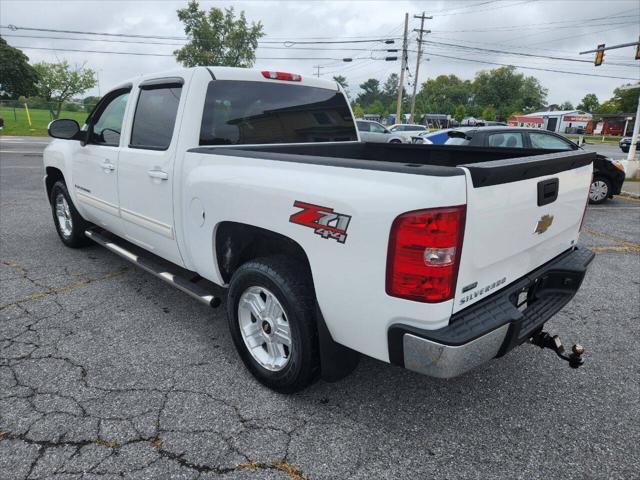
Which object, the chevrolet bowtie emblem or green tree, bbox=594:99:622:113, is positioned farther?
green tree, bbox=594:99:622:113

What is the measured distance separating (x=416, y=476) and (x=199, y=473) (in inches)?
41.2

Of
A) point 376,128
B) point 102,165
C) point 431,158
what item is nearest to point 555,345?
point 431,158

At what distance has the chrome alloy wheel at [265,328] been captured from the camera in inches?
103

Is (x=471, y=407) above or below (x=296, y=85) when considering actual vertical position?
below

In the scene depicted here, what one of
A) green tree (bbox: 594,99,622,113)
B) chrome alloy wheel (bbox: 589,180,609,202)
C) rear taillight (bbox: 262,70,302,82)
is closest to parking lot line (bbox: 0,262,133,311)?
rear taillight (bbox: 262,70,302,82)

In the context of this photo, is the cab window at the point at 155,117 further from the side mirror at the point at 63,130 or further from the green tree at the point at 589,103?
the green tree at the point at 589,103

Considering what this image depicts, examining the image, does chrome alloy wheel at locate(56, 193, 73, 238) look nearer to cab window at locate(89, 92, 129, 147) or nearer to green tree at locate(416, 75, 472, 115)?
cab window at locate(89, 92, 129, 147)

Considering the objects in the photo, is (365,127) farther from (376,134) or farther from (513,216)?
(513,216)

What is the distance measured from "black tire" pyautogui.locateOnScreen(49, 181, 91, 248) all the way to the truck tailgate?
4.63 m

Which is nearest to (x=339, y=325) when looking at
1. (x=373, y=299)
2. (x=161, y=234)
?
(x=373, y=299)

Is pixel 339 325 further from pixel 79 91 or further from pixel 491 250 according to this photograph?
pixel 79 91

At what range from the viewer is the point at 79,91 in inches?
1890

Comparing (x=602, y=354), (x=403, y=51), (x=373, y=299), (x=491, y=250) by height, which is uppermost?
(x=403, y=51)

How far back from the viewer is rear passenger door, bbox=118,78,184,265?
10.5 feet
